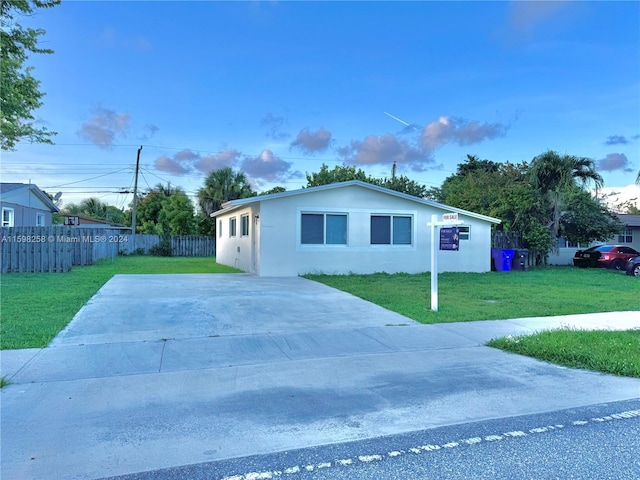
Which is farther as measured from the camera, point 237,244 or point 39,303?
point 237,244

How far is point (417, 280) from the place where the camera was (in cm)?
1566

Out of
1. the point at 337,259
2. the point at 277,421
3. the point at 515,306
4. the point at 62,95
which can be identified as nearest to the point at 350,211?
the point at 337,259

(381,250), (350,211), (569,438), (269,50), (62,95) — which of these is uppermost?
(269,50)

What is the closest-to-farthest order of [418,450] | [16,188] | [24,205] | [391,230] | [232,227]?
1. [418,450]
2. [391,230]
3. [232,227]
4. [16,188]
5. [24,205]

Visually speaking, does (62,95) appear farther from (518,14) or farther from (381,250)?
(518,14)

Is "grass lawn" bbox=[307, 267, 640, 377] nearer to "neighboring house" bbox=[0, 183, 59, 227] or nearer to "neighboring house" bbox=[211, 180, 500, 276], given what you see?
"neighboring house" bbox=[211, 180, 500, 276]

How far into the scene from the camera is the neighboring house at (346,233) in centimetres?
1644

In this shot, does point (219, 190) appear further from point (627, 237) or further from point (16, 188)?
point (627, 237)

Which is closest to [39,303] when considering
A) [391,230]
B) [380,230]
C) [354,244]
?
[354,244]

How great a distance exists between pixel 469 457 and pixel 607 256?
76.9ft

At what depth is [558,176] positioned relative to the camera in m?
23.0

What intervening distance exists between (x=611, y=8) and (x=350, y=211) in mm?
9992

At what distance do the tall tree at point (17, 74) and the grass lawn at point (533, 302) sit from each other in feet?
35.3

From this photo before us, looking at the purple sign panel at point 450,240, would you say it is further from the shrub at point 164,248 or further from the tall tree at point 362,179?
the tall tree at point 362,179
